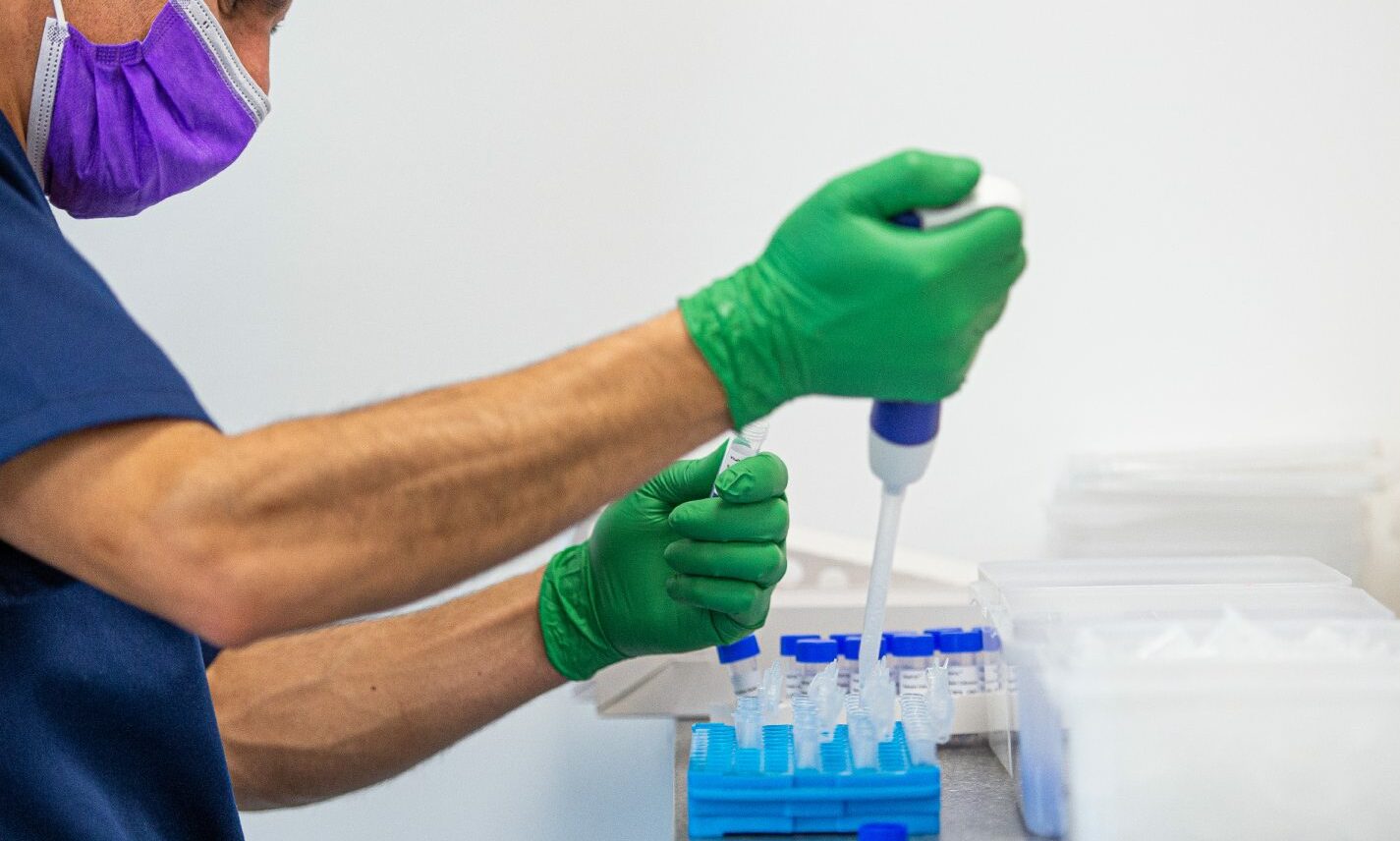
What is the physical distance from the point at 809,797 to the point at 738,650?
0.25 meters

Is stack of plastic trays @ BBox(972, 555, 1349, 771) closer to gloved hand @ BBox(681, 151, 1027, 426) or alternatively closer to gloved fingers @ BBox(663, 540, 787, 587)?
gloved fingers @ BBox(663, 540, 787, 587)

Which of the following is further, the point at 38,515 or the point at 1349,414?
the point at 1349,414

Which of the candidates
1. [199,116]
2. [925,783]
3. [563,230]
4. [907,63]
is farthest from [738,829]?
[907,63]

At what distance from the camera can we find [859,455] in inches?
75.3

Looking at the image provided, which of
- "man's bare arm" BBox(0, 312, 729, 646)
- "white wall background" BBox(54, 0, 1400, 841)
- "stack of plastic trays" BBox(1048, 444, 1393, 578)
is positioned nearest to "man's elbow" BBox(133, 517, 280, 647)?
"man's bare arm" BBox(0, 312, 729, 646)

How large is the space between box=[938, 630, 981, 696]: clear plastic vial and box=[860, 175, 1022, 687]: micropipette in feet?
0.76

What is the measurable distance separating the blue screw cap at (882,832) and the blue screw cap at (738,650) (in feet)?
1.06

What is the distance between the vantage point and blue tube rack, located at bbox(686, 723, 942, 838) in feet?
3.69

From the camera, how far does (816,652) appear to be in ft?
4.41

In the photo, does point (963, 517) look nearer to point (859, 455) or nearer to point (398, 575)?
point (859, 455)

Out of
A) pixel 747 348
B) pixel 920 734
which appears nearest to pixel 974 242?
pixel 747 348

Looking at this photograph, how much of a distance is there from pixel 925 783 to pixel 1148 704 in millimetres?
232

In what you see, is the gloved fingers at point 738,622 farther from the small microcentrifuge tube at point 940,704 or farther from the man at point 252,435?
the man at point 252,435

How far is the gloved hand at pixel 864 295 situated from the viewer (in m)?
0.87
